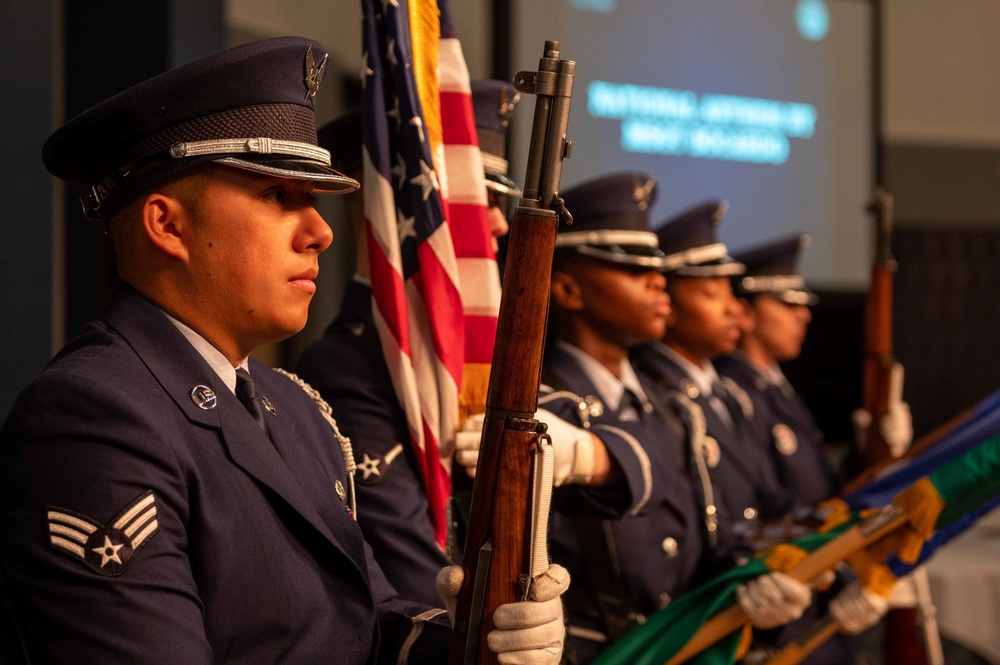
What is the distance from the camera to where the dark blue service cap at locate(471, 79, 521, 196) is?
8.20 feet

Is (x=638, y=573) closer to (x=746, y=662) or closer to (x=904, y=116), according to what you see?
(x=746, y=662)

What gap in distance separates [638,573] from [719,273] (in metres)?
1.57

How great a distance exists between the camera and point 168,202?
154 centimetres

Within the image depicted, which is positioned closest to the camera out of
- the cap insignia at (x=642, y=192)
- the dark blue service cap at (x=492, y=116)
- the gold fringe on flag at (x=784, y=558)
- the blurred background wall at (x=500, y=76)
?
the blurred background wall at (x=500, y=76)

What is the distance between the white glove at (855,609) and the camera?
10.1ft

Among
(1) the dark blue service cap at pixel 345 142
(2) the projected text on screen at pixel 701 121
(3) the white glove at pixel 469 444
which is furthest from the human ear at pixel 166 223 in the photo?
(2) the projected text on screen at pixel 701 121

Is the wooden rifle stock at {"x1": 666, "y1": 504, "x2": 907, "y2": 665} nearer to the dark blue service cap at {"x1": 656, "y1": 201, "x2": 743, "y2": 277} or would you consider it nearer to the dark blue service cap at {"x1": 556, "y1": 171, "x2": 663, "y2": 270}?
the dark blue service cap at {"x1": 556, "y1": 171, "x2": 663, "y2": 270}

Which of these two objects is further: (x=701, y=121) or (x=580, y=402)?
(x=701, y=121)

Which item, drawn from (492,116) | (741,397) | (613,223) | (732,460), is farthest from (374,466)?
(741,397)

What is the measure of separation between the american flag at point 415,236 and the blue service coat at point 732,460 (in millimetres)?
1511

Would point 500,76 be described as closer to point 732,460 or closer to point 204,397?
point 732,460

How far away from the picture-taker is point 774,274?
525 cm

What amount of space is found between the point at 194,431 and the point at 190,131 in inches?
15.2

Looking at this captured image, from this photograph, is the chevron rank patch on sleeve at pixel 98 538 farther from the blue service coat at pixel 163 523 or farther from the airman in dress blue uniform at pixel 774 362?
the airman in dress blue uniform at pixel 774 362
